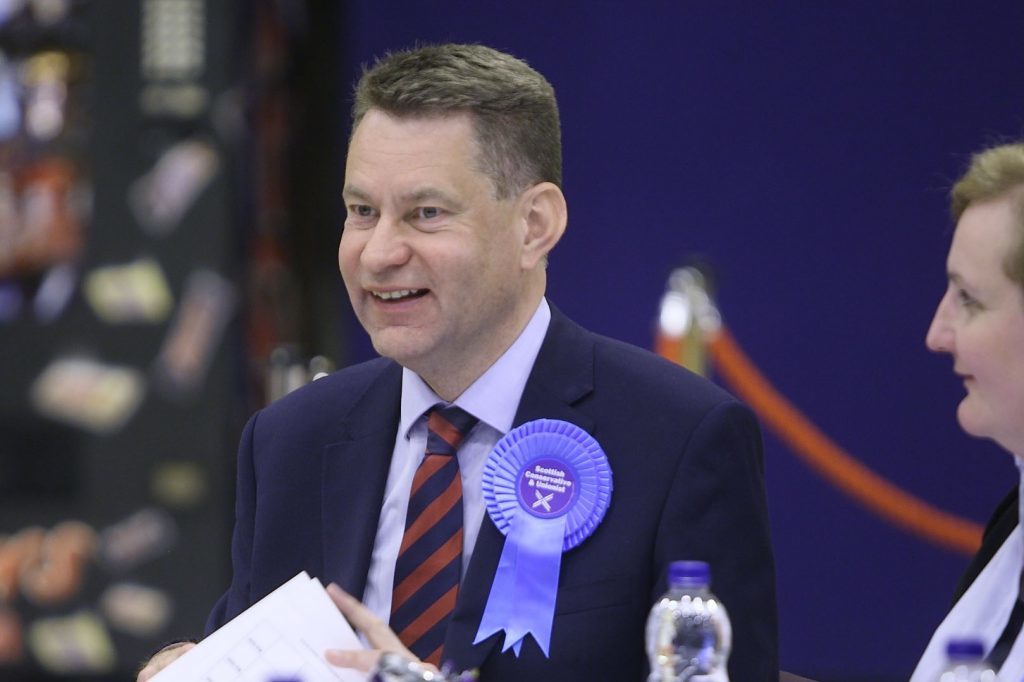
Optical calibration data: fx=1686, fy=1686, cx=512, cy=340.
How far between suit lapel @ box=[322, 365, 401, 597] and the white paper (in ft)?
1.01

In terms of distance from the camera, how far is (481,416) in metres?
2.64

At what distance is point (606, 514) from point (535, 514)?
116mm

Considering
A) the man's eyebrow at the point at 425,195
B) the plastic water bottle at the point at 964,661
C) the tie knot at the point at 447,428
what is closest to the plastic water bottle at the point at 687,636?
the plastic water bottle at the point at 964,661

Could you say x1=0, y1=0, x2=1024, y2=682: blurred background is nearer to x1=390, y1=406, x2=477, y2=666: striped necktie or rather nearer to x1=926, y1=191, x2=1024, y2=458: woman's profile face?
x1=390, y1=406, x2=477, y2=666: striped necktie

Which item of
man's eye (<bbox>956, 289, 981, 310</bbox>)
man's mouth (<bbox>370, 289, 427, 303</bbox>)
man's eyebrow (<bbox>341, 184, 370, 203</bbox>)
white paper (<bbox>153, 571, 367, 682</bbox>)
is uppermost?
man's eyebrow (<bbox>341, 184, 370, 203</bbox>)

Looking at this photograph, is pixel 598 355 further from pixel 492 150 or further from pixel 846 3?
pixel 846 3

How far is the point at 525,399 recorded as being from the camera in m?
2.64

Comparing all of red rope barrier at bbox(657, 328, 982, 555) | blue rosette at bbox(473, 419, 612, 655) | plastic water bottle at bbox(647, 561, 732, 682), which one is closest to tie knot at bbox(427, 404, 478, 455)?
blue rosette at bbox(473, 419, 612, 655)

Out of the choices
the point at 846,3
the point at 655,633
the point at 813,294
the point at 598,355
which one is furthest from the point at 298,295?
the point at 655,633

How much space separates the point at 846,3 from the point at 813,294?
1174mm

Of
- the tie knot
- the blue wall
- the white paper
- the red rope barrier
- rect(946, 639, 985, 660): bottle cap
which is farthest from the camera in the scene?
the blue wall

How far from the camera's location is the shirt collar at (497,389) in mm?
2650

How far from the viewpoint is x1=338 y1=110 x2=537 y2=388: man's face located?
2.55m

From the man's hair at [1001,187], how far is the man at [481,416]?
1.49 ft
